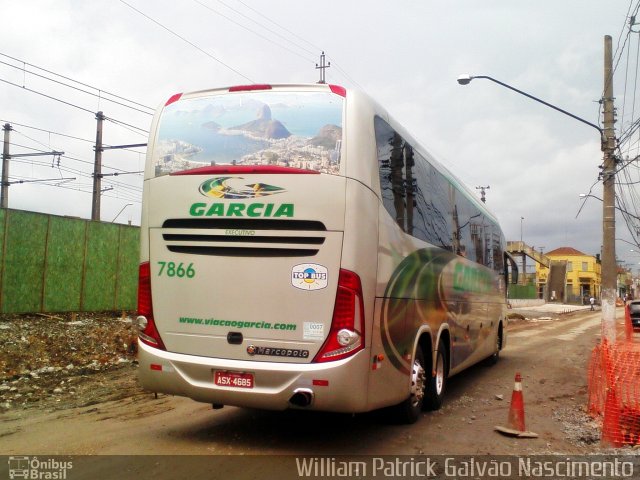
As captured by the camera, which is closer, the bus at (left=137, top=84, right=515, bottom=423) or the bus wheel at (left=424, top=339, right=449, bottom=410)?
the bus at (left=137, top=84, right=515, bottom=423)

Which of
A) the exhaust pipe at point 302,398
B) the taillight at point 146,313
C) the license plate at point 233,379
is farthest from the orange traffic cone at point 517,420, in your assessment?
the taillight at point 146,313

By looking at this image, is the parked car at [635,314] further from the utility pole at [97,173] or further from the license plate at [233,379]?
the license plate at [233,379]

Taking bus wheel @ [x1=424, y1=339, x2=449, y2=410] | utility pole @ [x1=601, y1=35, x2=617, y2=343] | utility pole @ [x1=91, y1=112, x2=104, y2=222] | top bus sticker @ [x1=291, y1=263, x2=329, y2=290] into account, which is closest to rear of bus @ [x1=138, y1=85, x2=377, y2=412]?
top bus sticker @ [x1=291, y1=263, x2=329, y2=290]

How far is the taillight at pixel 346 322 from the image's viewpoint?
553cm

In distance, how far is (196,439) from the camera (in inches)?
249

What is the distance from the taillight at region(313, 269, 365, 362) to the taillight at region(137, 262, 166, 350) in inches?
73.5

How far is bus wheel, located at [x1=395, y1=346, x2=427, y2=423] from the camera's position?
7.09 m

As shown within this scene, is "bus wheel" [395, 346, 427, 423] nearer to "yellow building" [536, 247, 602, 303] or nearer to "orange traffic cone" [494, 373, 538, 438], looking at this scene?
"orange traffic cone" [494, 373, 538, 438]

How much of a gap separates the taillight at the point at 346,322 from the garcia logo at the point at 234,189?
3.61ft

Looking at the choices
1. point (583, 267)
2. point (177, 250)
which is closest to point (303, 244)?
point (177, 250)

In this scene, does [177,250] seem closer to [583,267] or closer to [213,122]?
[213,122]

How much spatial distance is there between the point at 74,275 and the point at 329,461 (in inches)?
558

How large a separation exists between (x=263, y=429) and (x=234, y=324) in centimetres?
171

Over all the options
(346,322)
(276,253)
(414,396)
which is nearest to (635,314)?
(414,396)
